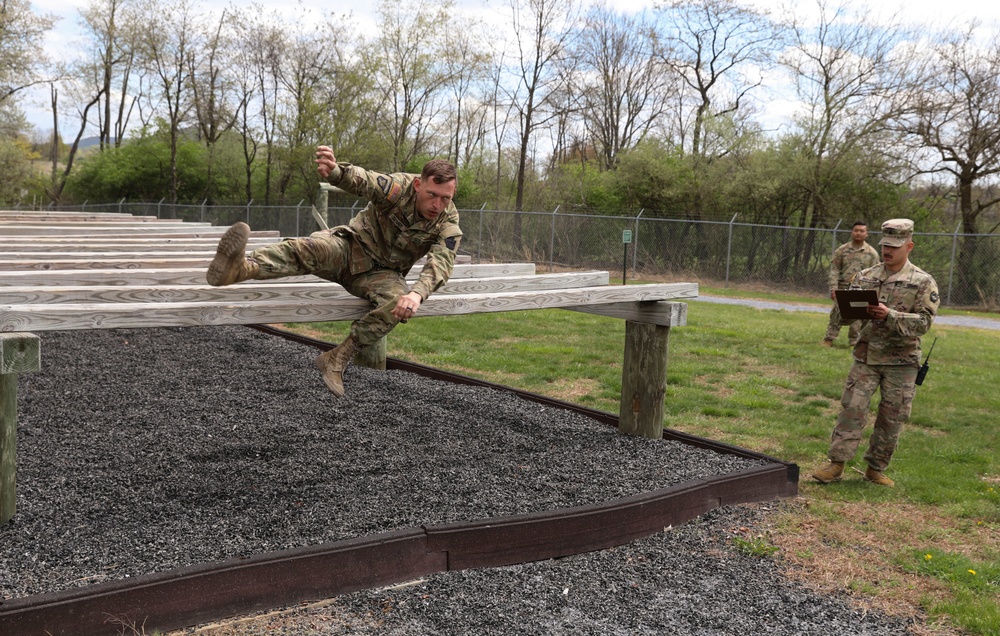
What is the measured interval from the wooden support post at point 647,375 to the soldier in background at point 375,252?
174 cm

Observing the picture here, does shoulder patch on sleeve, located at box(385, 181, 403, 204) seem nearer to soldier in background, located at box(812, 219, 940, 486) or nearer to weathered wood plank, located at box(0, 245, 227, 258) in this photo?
weathered wood plank, located at box(0, 245, 227, 258)

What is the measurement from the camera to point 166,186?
40.9 meters

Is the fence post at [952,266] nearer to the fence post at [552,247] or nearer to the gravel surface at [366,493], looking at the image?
the fence post at [552,247]

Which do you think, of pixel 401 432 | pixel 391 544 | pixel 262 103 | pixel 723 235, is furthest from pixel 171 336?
pixel 262 103

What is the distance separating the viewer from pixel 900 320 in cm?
524

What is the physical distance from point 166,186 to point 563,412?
38744 mm

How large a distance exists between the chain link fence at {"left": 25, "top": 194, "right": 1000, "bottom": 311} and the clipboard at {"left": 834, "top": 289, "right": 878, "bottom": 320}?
568 inches

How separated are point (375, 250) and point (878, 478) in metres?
3.62

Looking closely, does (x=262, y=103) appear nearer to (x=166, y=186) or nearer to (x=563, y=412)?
(x=166, y=186)

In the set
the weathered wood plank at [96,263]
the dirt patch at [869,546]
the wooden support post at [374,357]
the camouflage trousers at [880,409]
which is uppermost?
the weathered wood plank at [96,263]

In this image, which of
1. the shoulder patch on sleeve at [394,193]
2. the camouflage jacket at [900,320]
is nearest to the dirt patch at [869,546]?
the camouflage jacket at [900,320]

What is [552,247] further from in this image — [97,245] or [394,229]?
[394,229]

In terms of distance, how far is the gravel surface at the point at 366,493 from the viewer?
353cm

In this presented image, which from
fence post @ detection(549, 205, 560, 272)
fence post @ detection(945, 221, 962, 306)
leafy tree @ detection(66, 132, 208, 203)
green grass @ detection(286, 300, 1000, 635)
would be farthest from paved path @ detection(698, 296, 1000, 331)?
leafy tree @ detection(66, 132, 208, 203)
